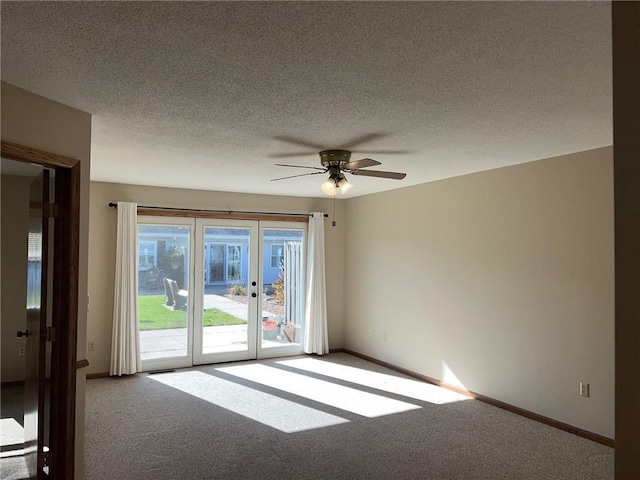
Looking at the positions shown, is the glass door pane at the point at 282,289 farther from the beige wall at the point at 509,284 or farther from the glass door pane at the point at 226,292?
the beige wall at the point at 509,284

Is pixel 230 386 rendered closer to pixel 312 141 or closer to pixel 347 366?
pixel 347 366

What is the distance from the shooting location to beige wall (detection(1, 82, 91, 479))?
241 centimetres

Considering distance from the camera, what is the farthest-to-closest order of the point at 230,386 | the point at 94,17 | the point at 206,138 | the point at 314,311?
the point at 314,311, the point at 230,386, the point at 206,138, the point at 94,17

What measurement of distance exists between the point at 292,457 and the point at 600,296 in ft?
9.32

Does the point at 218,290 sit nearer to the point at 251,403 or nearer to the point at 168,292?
the point at 168,292

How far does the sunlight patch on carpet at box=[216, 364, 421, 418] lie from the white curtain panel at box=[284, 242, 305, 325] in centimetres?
106

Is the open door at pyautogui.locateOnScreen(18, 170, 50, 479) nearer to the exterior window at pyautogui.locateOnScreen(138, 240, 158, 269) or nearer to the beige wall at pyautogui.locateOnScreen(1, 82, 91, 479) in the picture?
the beige wall at pyautogui.locateOnScreen(1, 82, 91, 479)

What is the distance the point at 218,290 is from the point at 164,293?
0.75 m

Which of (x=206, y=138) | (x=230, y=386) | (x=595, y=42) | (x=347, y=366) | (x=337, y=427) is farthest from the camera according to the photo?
(x=347, y=366)

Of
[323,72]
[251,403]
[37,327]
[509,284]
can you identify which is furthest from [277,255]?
[323,72]

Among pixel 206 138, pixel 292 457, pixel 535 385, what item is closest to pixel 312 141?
pixel 206 138

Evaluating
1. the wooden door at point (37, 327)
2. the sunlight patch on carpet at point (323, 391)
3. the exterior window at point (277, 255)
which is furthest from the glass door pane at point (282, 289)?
the wooden door at point (37, 327)

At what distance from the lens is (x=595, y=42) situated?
188cm

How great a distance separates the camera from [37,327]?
3.05 meters
